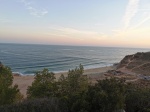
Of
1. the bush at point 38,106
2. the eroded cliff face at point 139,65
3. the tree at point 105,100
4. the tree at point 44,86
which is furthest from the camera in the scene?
the eroded cliff face at point 139,65

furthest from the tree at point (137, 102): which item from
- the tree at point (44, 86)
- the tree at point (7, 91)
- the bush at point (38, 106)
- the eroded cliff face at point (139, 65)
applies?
the eroded cliff face at point (139, 65)

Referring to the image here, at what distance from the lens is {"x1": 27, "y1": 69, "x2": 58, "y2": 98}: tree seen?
13.4m

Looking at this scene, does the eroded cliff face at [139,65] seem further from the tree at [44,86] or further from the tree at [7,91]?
the tree at [7,91]

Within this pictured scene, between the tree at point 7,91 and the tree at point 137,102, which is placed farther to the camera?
the tree at point 7,91

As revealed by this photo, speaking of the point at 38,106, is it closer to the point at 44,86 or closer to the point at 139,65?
the point at 44,86

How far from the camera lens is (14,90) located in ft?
44.8

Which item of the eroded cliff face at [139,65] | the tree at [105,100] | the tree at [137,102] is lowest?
the eroded cliff face at [139,65]

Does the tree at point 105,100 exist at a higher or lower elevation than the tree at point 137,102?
higher

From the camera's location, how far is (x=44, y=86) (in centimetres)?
1359

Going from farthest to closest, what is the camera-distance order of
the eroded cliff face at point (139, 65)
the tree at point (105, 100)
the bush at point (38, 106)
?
the eroded cliff face at point (139, 65), the tree at point (105, 100), the bush at point (38, 106)

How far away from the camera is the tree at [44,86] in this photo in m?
13.4

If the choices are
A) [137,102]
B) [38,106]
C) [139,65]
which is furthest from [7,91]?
[139,65]

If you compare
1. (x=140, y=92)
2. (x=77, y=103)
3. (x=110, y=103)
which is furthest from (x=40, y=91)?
(x=140, y=92)

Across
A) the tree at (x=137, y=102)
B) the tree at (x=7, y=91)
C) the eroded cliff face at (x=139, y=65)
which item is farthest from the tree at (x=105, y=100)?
the eroded cliff face at (x=139, y=65)
